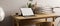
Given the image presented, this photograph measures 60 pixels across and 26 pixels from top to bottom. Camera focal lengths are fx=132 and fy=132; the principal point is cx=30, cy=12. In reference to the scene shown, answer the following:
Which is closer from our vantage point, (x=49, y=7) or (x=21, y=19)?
(x=21, y=19)

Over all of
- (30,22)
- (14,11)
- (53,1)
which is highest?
(53,1)

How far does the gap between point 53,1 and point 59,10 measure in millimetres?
245

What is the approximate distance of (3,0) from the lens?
95.4 inches

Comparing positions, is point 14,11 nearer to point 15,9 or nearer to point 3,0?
point 15,9

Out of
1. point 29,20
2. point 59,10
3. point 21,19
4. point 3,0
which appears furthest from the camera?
point 59,10

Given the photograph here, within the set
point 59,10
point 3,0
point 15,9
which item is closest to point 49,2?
point 59,10

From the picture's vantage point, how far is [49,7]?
267 cm

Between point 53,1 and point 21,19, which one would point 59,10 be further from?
point 21,19

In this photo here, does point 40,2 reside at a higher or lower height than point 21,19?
higher

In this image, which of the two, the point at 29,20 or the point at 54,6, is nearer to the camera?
the point at 29,20

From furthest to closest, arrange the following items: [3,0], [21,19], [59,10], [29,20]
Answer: [59,10]
[3,0]
[29,20]
[21,19]

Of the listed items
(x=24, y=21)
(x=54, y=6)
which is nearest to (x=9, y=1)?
(x=24, y=21)

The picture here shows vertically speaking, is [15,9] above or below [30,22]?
above

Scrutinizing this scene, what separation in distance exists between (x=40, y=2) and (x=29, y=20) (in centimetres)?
64
